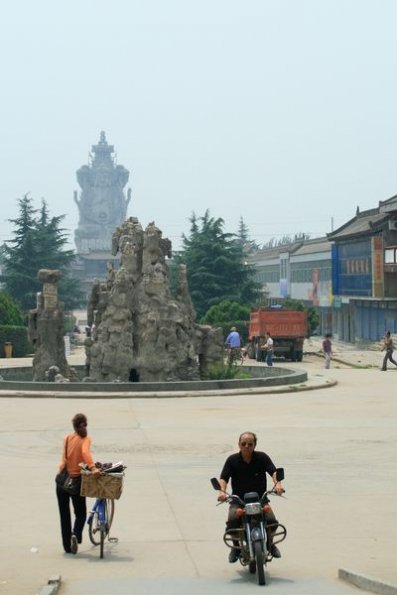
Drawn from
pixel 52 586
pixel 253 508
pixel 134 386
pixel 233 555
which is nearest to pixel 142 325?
pixel 134 386

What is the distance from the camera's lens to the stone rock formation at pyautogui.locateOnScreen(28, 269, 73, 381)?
3781 cm

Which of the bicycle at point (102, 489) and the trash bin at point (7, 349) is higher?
the trash bin at point (7, 349)

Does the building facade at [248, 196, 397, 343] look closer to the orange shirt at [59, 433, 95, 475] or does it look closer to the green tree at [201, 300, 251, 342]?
the green tree at [201, 300, 251, 342]

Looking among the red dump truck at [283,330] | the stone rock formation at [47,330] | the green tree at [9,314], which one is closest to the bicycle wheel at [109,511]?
the stone rock formation at [47,330]

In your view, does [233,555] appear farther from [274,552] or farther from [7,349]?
[7,349]

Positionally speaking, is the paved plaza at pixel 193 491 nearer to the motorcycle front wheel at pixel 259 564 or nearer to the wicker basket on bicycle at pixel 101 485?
the motorcycle front wheel at pixel 259 564

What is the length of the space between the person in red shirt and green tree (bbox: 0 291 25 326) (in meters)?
49.1

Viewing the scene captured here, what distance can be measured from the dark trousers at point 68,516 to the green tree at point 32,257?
A: 71760 millimetres

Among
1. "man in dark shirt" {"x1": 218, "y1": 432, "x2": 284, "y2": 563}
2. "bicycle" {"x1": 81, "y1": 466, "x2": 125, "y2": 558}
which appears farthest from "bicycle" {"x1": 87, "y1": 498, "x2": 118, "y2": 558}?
"man in dark shirt" {"x1": 218, "y1": 432, "x2": 284, "y2": 563}

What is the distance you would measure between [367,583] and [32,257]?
78263 millimetres

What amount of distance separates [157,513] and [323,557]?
3.21 meters

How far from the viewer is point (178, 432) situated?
81.7 feet

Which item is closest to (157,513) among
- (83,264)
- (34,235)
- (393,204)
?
(393,204)

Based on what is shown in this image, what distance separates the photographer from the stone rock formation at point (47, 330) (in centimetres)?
3781
